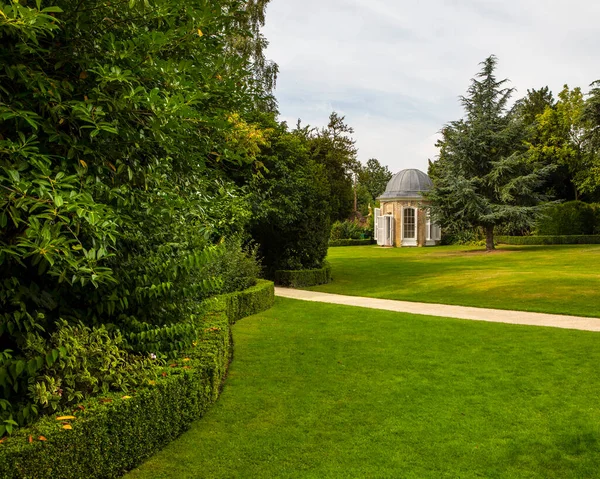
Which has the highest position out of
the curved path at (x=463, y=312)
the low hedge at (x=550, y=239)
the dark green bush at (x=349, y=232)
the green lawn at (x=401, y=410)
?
the dark green bush at (x=349, y=232)

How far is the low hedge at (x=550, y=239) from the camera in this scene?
2905 cm

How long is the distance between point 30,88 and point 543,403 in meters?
5.22

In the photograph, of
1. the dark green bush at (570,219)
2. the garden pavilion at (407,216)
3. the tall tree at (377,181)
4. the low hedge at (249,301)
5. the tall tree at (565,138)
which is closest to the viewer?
the low hedge at (249,301)

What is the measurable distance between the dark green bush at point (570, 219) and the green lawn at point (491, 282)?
8.88 meters

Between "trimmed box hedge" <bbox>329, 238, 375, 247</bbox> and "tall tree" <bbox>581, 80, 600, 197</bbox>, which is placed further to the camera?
"trimmed box hedge" <bbox>329, 238, 375, 247</bbox>

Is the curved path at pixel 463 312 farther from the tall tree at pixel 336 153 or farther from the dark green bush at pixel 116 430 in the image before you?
the tall tree at pixel 336 153

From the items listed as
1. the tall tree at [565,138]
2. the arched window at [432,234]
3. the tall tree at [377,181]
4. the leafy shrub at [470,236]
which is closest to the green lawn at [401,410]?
the leafy shrub at [470,236]

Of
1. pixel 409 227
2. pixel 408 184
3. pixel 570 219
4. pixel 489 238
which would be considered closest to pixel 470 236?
pixel 489 238

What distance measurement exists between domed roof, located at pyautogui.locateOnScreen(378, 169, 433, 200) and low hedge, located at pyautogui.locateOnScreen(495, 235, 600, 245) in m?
7.59

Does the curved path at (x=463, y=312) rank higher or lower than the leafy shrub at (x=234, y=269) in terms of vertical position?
lower

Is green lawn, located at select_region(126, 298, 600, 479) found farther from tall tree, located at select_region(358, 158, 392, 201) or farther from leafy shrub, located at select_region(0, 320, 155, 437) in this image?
tall tree, located at select_region(358, 158, 392, 201)

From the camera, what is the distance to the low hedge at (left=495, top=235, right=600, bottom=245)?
2905 cm

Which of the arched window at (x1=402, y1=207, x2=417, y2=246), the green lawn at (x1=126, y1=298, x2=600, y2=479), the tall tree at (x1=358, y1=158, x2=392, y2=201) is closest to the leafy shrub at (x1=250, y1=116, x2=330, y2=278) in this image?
the green lawn at (x1=126, y1=298, x2=600, y2=479)

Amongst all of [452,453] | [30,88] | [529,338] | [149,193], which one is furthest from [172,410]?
[529,338]
